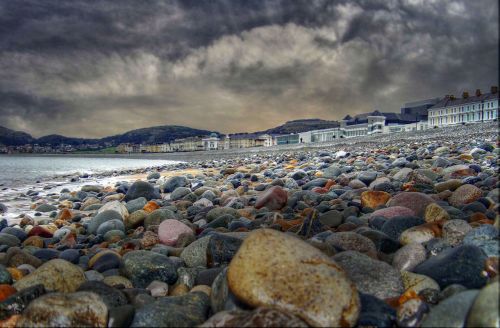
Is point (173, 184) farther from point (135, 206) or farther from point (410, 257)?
point (410, 257)

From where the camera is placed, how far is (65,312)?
6.18ft

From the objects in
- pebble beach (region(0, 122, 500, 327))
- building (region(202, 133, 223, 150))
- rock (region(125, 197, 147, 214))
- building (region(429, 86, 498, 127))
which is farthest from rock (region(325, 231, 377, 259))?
building (region(202, 133, 223, 150))

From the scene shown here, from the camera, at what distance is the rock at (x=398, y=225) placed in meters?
3.37

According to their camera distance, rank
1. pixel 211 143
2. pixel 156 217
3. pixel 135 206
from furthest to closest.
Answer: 1. pixel 211 143
2. pixel 135 206
3. pixel 156 217

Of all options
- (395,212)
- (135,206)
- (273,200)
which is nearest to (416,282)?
(395,212)

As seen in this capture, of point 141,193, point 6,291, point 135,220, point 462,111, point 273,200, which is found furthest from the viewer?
point 462,111

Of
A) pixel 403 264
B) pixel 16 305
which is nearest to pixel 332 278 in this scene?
pixel 403 264

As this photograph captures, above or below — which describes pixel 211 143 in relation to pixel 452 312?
above

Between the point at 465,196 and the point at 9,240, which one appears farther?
the point at 9,240

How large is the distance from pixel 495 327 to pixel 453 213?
8.57 feet

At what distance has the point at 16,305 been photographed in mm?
2270

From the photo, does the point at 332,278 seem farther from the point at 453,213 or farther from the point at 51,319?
the point at 453,213

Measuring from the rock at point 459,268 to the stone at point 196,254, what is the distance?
171cm

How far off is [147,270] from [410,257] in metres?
1.99
